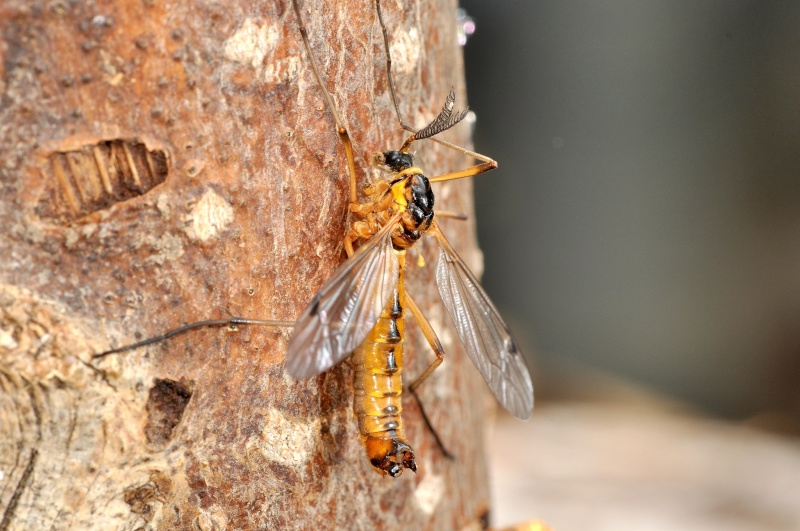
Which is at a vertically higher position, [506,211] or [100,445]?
[506,211]

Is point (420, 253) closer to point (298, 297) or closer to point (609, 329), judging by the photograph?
point (298, 297)

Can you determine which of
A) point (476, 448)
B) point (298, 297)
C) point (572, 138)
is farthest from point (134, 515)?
point (572, 138)

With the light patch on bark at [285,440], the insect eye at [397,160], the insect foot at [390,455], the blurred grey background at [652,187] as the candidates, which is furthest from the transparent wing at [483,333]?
the blurred grey background at [652,187]

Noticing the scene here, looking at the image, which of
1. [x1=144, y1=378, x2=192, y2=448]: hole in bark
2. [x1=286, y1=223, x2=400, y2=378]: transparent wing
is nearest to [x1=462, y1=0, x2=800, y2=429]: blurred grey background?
[x1=286, y1=223, x2=400, y2=378]: transparent wing

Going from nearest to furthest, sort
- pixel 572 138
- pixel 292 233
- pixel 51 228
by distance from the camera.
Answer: pixel 51 228 → pixel 292 233 → pixel 572 138

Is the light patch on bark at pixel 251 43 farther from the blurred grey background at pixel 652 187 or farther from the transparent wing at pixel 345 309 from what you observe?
the blurred grey background at pixel 652 187

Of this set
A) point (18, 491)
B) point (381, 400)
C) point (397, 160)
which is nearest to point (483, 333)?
point (381, 400)
